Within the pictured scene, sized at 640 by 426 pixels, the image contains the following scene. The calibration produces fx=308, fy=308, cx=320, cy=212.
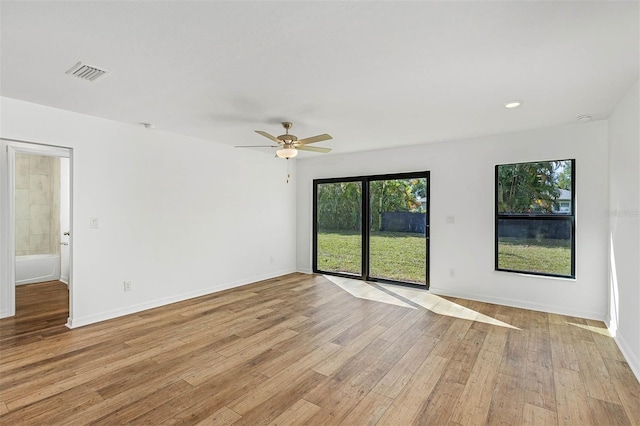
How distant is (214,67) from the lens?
2438mm

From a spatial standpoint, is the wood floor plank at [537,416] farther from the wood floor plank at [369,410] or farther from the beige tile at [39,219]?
the beige tile at [39,219]

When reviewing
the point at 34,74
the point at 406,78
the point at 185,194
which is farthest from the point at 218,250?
the point at 406,78

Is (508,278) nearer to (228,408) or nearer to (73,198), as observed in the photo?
(228,408)

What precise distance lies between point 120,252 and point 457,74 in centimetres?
428

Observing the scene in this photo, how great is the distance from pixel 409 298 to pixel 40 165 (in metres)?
7.04

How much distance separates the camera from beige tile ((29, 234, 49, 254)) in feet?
18.9

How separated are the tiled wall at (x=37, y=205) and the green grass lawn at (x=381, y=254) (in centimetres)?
518

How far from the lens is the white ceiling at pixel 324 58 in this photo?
1771mm

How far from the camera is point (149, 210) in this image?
4.24 m

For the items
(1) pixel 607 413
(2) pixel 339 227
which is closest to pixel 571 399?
(1) pixel 607 413

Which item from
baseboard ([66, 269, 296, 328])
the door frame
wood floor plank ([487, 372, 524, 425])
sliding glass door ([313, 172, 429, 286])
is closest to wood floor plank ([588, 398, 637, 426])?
wood floor plank ([487, 372, 524, 425])

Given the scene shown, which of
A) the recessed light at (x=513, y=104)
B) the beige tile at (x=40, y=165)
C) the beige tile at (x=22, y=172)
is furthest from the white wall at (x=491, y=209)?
the beige tile at (x=22, y=172)

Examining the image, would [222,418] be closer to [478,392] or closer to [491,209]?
[478,392]

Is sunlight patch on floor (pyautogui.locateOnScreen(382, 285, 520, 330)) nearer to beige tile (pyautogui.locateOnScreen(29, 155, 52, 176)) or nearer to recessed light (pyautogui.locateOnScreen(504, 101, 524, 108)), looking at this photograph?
recessed light (pyautogui.locateOnScreen(504, 101, 524, 108))
